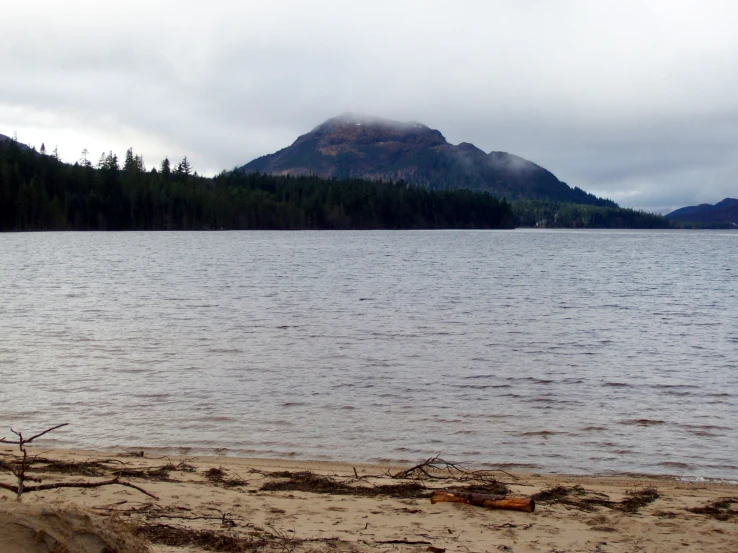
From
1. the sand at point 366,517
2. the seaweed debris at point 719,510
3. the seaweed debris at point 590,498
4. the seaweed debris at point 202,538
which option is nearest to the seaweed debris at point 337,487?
the sand at point 366,517

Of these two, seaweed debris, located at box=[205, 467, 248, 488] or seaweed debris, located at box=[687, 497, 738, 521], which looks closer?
seaweed debris, located at box=[687, 497, 738, 521]

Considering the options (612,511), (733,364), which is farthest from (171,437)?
(733,364)

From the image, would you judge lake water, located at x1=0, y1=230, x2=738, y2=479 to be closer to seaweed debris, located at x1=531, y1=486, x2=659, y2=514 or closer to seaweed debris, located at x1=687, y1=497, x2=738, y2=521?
seaweed debris, located at x1=531, y1=486, x2=659, y2=514

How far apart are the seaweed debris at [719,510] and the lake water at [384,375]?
7.61 feet

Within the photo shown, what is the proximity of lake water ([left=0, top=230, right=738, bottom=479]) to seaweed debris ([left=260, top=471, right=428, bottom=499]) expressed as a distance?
237 cm

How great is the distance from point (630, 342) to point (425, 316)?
1000 centimetres

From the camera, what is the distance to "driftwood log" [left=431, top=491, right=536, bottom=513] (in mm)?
8977

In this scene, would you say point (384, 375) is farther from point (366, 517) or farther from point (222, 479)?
point (366, 517)

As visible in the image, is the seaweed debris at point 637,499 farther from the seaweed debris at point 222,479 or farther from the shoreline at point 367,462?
the seaweed debris at point 222,479

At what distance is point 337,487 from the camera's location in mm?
10227

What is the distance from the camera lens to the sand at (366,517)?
7535 millimetres

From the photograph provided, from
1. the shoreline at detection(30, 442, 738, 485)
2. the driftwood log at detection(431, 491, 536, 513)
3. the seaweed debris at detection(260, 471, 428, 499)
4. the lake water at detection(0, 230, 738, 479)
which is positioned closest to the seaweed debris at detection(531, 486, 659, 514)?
the driftwood log at detection(431, 491, 536, 513)

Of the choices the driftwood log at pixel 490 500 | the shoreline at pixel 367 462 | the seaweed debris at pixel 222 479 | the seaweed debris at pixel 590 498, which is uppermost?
the driftwood log at pixel 490 500

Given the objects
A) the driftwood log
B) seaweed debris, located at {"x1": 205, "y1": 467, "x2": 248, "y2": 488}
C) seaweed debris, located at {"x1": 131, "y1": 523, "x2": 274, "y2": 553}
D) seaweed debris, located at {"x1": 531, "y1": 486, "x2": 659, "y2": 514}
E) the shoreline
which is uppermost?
seaweed debris, located at {"x1": 131, "y1": 523, "x2": 274, "y2": 553}
